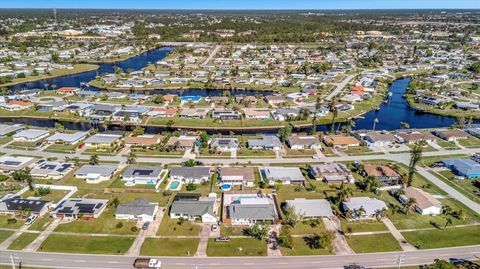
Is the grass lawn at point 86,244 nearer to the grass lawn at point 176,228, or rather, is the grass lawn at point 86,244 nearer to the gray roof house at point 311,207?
the grass lawn at point 176,228

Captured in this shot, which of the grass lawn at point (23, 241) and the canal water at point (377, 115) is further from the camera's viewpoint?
the canal water at point (377, 115)

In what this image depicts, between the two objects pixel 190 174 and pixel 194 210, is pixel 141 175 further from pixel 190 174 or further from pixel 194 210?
pixel 194 210

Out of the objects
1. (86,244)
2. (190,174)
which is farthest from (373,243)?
(86,244)

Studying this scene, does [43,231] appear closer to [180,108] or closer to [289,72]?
[180,108]

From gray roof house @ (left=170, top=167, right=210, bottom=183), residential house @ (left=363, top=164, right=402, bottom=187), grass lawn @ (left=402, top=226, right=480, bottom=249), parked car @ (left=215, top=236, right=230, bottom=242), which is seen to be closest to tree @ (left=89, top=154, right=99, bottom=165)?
gray roof house @ (left=170, top=167, right=210, bottom=183)

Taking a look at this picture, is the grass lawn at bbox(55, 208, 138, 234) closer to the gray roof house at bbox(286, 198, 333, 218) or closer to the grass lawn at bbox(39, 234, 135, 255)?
the grass lawn at bbox(39, 234, 135, 255)

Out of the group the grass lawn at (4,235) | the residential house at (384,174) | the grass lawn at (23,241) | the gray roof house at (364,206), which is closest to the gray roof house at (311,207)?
the gray roof house at (364,206)

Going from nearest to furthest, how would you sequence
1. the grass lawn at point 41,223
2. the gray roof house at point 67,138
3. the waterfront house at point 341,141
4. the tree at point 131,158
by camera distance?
the grass lawn at point 41,223 < the tree at point 131,158 < the waterfront house at point 341,141 < the gray roof house at point 67,138
